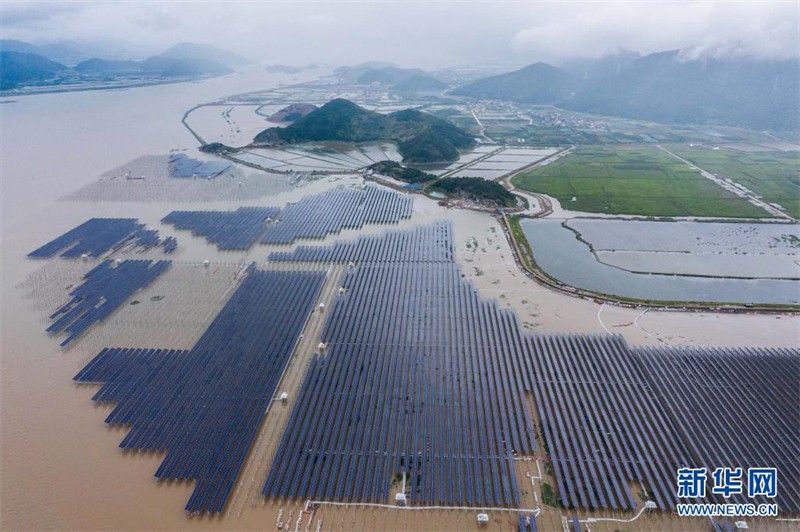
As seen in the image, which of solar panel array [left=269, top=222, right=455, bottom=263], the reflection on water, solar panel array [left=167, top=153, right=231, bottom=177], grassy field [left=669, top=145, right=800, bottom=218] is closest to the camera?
the reflection on water

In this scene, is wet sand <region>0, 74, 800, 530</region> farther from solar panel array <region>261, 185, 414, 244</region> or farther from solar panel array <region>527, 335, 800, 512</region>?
solar panel array <region>261, 185, 414, 244</region>

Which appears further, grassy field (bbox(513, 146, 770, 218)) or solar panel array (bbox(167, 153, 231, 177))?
solar panel array (bbox(167, 153, 231, 177))

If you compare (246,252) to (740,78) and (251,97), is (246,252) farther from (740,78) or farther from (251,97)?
(740,78)

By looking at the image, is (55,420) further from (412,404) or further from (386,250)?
(386,250)

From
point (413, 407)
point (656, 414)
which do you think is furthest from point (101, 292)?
point (656, 414)

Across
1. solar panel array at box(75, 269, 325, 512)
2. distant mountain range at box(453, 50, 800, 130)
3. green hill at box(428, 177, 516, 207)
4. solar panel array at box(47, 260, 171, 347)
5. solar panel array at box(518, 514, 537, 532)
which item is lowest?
solar panel array at box(518, 514, 537, 532)

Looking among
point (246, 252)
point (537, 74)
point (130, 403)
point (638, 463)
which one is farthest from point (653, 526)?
point (537, 74)

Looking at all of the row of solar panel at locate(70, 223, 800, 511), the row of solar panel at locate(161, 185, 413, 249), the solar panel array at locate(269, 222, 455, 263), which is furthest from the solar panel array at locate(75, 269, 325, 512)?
the row of solar panel at locate(161, 185, 413, 249)
